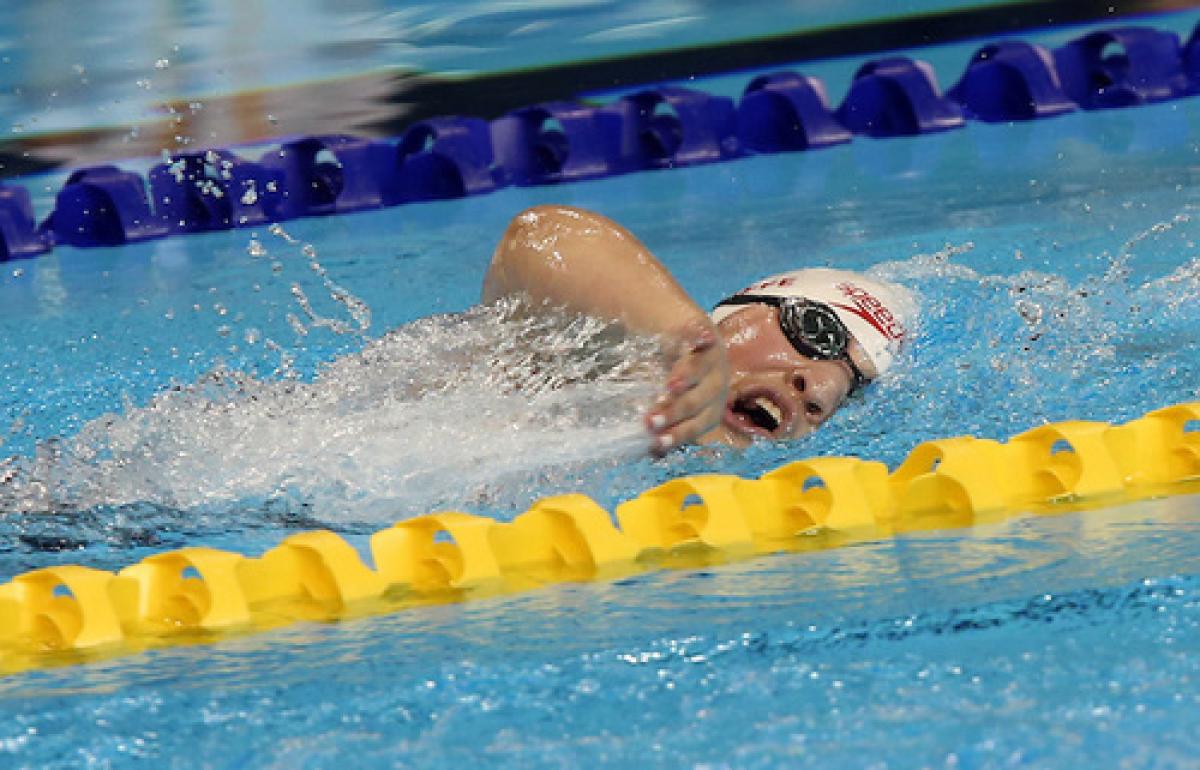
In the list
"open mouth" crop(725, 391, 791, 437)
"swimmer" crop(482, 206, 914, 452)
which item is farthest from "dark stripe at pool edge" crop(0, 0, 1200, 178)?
"open mouth" crop(725, 391, 791, 437)

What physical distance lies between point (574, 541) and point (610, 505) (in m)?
0.38

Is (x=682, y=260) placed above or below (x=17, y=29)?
below

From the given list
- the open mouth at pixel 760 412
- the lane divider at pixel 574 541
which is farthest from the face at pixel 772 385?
the lane divider at pixel 574 541

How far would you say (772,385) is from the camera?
106 inches

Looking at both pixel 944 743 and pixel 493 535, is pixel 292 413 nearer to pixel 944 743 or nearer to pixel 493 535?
pixel 493 535

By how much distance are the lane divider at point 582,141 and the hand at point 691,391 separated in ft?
13.3

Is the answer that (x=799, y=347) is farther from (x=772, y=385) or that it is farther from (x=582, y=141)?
(x=582, y=141)

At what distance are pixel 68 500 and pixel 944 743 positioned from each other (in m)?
1.49

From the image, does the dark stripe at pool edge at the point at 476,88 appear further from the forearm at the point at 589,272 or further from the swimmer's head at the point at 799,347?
the forearm at the point at 589,272

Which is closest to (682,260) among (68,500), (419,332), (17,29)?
(419,332)

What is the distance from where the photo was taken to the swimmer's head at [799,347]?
2650mm

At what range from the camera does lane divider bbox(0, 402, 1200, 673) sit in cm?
189

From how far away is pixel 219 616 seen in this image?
1.88 m

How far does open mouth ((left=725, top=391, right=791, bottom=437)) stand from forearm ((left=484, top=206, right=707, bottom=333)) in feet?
1.05
